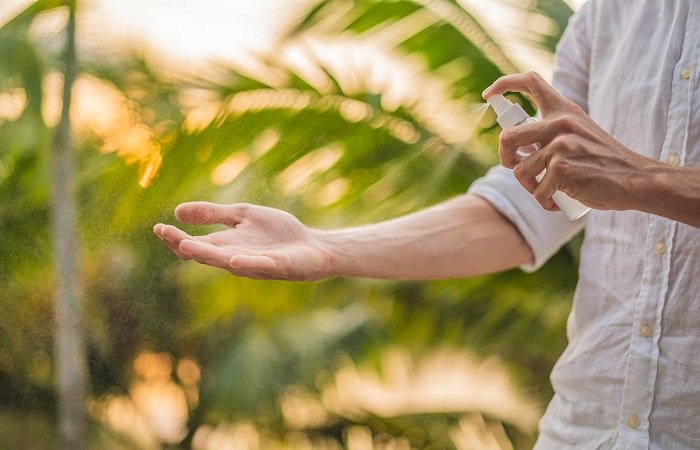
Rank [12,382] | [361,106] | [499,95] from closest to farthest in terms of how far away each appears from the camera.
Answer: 1. [499,95]
2. [12,382]
3. [361,106]

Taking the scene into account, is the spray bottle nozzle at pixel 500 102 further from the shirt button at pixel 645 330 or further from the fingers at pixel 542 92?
the shirt button at pixel 645 330

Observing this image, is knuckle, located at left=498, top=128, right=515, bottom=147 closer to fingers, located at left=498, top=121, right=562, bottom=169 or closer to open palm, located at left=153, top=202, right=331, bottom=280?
fingers, located at left=498, top=121, right=562, bottom=169

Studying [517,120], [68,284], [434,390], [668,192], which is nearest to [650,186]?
[668,192]

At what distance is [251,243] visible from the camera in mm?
662

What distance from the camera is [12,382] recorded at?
0.97 metres

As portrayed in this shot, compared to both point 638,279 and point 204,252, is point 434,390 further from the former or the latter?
point 204,252

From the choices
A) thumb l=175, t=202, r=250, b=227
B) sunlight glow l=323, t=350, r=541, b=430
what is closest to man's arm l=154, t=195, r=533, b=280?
thumb l=175, t=202, r=250, b=227

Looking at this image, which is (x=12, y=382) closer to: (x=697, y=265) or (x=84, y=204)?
(x=84, y=204)

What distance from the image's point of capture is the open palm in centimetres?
59

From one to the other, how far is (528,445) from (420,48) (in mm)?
949

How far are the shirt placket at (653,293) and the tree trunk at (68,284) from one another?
0.54 metres

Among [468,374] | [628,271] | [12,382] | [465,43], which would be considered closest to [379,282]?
[468,374]

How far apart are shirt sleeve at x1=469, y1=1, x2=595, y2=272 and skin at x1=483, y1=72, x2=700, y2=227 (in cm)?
24

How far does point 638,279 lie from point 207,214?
0.34 metres
